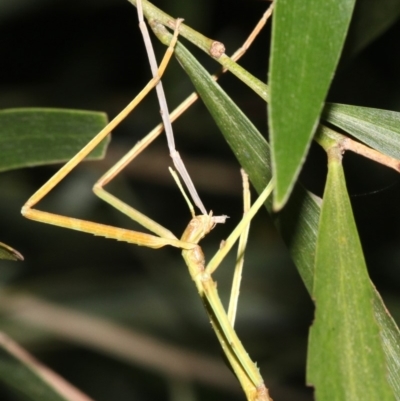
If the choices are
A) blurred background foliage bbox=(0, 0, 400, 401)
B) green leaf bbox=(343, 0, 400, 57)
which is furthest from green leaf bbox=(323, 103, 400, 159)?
blurred background foliage bbox=(0, 0, 400, 401)

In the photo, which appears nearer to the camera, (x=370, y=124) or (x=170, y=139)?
(x=370, y=124)

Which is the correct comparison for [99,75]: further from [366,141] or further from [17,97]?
[366,141]

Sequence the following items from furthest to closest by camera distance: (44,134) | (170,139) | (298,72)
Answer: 1. (44,134)
2. (170,139)
3. (298,72)

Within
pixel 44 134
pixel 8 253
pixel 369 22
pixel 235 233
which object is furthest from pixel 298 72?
pixel 44 134

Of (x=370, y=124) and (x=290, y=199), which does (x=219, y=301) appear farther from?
(x=370, y=124)

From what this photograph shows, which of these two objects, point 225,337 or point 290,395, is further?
point 290,395

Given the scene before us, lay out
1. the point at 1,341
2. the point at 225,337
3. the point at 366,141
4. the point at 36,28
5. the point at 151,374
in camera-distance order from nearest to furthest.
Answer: the point at 366,141 → the point at 225,337 → the point at 1,341 → the point at 36,28 → the point at 151,374

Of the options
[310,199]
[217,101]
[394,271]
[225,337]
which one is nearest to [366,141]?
[310,199]
